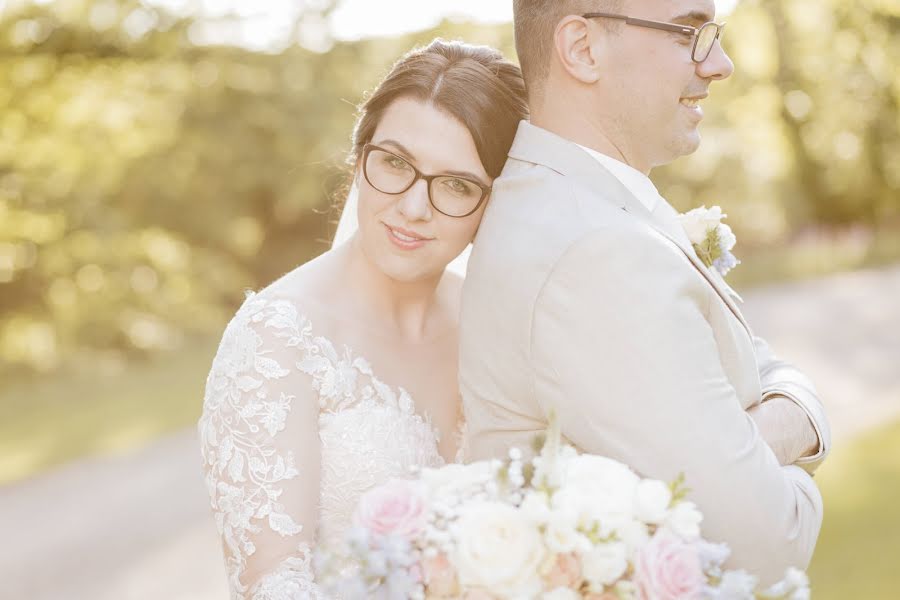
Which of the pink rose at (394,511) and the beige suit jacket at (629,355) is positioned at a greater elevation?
the beige suit jacket at (629,355)

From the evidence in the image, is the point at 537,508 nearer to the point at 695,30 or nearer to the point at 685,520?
the point at 685,520

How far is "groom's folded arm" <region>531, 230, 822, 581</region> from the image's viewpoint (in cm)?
201

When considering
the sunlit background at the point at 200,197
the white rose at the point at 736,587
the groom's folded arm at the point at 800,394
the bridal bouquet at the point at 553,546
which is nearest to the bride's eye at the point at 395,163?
the groom's folded arm at the point at 800,394

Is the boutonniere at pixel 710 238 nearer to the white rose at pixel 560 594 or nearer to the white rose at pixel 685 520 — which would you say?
the white rose at pixel 685 520

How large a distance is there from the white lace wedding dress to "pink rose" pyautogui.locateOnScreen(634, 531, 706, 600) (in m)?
1.12

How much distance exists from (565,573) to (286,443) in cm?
115

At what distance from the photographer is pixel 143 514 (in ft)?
24.6

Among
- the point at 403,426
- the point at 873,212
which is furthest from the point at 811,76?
the point at 403,426

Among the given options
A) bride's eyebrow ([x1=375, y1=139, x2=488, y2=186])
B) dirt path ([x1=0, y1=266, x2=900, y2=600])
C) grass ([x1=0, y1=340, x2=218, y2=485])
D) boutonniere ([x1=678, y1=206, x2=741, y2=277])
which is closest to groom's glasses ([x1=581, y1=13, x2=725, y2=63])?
boutonniere ([x1=678, y1=206, x2=741, y2=277])

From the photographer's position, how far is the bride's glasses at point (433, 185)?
9.48 ft

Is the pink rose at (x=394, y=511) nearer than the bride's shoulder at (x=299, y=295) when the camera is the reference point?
Yes

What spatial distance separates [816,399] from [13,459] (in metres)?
8.12

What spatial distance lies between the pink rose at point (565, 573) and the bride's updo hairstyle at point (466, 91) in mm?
1329

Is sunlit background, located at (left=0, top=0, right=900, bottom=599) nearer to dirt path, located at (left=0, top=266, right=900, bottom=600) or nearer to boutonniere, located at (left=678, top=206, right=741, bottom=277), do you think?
dirt path, located at (left=0, top=266, right=900, bottom=600)
